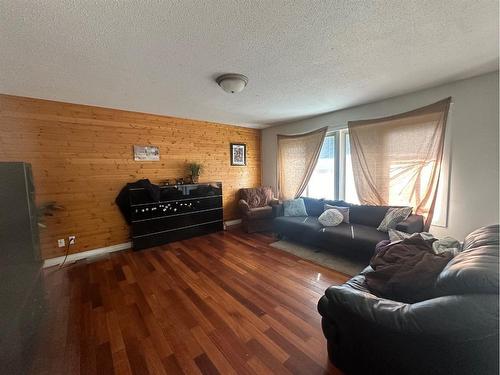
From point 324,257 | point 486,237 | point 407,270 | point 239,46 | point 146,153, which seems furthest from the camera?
point 146,153

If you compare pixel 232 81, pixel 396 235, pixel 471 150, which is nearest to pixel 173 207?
pixel 232 81

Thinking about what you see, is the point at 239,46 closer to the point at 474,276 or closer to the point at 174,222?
the point at 474,276

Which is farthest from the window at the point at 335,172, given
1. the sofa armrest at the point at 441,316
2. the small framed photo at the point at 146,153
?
the small framed photo at the point at 146,153

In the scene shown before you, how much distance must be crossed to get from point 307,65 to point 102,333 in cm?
311

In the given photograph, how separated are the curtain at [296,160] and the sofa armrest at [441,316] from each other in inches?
134

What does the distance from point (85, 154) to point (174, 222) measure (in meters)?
1.78

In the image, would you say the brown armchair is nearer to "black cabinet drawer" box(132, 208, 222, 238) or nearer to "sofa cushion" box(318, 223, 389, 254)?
"black cabinet drawer" box(132, 208, 222, 238)

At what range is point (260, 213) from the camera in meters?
4.30

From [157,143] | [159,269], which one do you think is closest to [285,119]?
[157,143]

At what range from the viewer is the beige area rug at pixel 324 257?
2727 mm

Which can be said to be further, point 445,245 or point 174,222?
point 174,222

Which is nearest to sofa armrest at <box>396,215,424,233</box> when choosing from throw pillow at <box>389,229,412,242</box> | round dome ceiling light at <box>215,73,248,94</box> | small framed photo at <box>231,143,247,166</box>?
throw pillow at <box>389,229,412,242</box>

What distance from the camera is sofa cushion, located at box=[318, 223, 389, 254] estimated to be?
269 centimetres

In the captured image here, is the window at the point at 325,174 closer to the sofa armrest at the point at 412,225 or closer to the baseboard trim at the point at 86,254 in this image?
the sofa armrest at the point at 412,225
